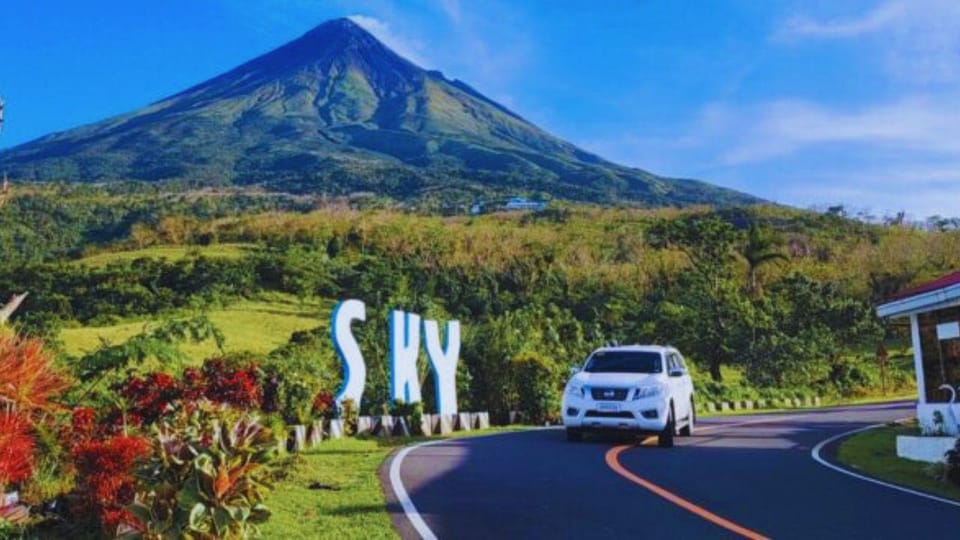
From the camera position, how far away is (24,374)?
489cm

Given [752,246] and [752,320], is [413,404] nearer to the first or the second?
[752,320]

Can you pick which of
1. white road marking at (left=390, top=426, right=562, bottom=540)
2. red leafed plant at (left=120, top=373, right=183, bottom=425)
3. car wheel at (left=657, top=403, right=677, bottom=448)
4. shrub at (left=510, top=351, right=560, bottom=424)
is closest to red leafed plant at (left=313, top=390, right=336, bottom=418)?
white road marking at (left=390, top=426, right=562, bottom=540)

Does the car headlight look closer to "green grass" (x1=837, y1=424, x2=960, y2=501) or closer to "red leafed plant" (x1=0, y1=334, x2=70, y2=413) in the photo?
"green grass" (x1=837, y1=424, x2=960, y2=501)

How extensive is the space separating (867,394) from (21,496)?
33.9 meters

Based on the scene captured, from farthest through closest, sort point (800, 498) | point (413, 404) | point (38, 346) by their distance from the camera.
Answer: point (413, 404)
point (800, 498)
point (38, 346)

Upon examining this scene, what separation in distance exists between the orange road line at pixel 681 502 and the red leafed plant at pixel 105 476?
4.20m

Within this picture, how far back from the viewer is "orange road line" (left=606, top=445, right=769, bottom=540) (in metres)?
6.56

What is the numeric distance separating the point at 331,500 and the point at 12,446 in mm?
3484

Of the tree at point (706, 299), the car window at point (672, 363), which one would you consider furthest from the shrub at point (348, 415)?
the tree at point (706, 299)

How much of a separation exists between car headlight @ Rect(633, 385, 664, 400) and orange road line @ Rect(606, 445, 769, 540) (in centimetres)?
148

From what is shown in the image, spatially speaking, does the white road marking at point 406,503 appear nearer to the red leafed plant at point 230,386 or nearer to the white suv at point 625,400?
the red leafed plant at point 230,386

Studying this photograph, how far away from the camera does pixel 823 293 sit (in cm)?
4288

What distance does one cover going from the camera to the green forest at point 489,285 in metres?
21.2

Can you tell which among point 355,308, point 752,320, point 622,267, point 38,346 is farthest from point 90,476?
point 622,267
